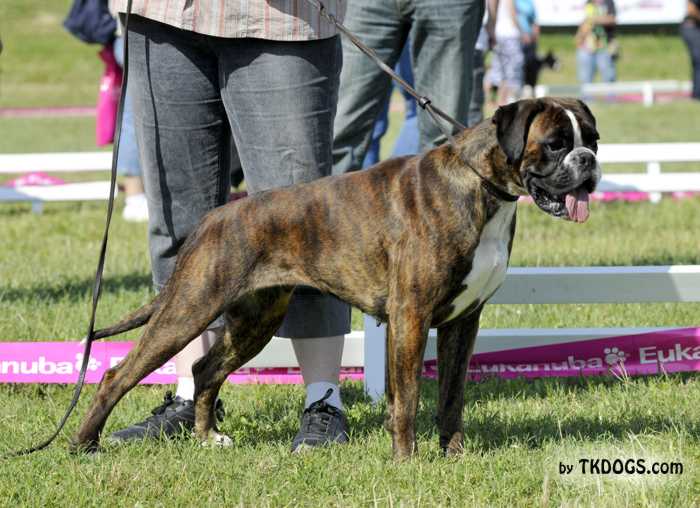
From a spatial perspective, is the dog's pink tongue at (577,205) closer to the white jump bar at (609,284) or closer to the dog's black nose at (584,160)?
the dog's black nose at (584,160)

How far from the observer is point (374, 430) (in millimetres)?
4480

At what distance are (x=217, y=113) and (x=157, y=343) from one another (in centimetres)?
88

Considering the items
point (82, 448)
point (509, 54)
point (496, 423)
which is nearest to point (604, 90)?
point (509, 54)

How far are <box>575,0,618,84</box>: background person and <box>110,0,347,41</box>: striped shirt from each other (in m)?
20.7

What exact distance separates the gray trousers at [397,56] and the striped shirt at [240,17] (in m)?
1.85

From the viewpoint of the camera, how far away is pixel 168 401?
15.3 ft

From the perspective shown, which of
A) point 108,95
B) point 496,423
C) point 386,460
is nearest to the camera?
point 386,460

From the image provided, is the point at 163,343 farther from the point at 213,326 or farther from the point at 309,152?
the point at 309,152

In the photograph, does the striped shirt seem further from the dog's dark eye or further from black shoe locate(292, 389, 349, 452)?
black shoe locate(292, 389, 349, 452)

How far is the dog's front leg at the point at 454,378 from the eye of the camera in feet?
13.6

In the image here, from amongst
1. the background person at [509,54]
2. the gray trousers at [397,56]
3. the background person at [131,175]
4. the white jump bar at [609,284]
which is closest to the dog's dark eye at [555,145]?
the white jump bar at [609,284]

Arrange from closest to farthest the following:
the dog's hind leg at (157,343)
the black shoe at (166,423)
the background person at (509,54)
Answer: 1. the dog's hind leg at (157,343)
2. the black shoe at (166,423)
3. the background person at (509,54)

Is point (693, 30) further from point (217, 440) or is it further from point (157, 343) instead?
point (157, 343)

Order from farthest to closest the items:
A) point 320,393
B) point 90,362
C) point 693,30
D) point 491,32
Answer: point 693,30 → point 491,32 → point 90,362 → point 320,393
